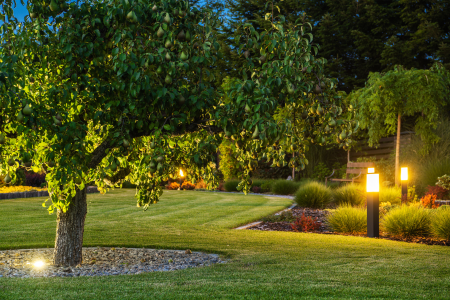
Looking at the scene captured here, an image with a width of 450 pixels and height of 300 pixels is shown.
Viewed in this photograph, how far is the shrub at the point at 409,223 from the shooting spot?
794 cm

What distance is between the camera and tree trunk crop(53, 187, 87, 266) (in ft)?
17.8

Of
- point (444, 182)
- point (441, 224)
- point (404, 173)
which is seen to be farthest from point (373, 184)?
point (444, 182)

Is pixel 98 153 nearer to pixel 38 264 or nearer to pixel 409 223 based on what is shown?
pixel 38 264

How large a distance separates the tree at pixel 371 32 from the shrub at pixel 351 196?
1132cm

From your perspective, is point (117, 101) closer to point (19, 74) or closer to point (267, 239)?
point (19, 74)

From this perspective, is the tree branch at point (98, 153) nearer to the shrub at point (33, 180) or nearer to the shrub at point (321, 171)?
the shrub at point (33, 180)

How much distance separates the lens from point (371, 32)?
82.2 ft

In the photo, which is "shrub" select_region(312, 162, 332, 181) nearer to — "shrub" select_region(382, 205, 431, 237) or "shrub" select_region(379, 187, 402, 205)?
"shrub" select_region(379, 187, 402, 205)

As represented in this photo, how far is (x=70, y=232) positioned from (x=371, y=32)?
78.0 feet

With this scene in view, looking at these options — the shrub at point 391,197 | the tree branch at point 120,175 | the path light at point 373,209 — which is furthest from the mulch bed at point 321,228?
the tree branch at point 120,175

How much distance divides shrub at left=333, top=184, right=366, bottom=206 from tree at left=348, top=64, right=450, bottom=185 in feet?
7.23

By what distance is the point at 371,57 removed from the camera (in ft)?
82.7

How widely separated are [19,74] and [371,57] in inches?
975

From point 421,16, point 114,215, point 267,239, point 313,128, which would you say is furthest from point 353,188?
point 421,16
